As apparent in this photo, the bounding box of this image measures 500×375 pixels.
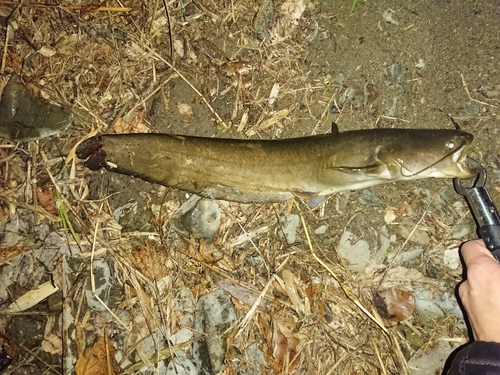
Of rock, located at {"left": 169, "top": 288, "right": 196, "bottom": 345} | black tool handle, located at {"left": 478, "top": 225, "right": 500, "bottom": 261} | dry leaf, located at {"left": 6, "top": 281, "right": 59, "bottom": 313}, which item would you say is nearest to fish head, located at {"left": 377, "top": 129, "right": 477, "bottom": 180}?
black tool handle, located at {"left": 478, "top": 225, "right": 500, "bottom": 261}

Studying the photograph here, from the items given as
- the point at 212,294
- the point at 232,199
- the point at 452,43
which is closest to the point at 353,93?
the point at 452,43

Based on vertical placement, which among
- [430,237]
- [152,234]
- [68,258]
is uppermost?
[430,237]

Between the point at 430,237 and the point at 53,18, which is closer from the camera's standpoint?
the point at 430,237

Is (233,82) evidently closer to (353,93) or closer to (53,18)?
(353,93)

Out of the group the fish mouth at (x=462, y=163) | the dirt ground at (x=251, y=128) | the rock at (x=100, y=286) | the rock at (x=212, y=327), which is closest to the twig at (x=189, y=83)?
the dirt ground at (x=251, y=128)

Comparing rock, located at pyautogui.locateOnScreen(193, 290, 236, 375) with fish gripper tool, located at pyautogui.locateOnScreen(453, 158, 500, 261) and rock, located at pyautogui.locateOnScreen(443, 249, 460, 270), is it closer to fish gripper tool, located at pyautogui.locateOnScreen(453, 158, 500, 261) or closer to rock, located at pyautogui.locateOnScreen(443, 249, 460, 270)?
rock, located at pyautogui.locateOnScreen(443, 249, 460, 270)

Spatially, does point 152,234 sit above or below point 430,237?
below
